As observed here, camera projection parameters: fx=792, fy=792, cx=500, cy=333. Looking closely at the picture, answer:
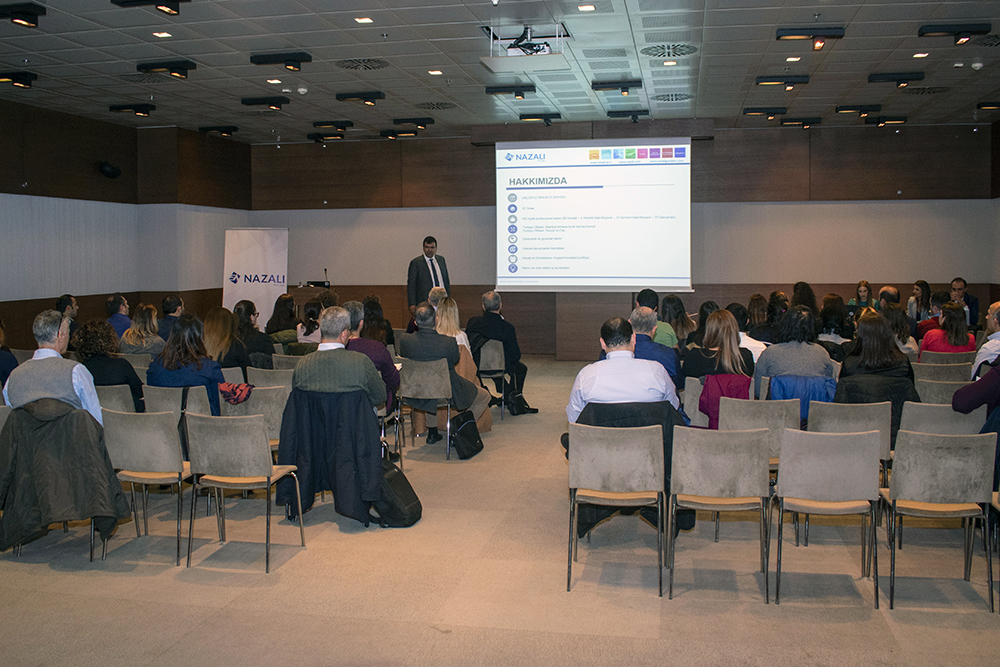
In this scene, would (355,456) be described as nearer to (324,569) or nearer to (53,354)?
(324,569)

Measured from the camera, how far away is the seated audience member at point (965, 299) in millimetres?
10102

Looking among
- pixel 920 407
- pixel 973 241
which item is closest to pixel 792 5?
pixel 920 407

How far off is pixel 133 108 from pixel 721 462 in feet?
33.2

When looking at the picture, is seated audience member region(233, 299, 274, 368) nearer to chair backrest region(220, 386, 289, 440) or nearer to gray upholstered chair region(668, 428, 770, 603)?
chair backrest region(220, 386, 289, 440)

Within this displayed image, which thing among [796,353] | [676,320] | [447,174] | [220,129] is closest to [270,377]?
[676,320]

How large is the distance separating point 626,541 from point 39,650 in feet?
10.2

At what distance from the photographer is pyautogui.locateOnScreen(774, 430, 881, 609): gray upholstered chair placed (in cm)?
383

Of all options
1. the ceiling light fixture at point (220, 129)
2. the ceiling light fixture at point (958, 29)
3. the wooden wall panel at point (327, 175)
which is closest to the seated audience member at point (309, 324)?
the ceiling light fixture at point (958, 29)

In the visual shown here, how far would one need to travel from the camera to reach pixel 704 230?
13.2 meters

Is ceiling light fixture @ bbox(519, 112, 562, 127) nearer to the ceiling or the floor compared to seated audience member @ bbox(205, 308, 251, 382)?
nearer to the ceiling

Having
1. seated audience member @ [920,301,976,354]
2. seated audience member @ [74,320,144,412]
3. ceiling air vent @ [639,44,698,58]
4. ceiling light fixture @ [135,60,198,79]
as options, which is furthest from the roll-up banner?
seated audience member @ [920,301,976,354]

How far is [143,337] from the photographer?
6762 mm

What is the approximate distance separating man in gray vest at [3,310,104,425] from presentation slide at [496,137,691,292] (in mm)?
8358

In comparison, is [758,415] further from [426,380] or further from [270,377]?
[270,377]
